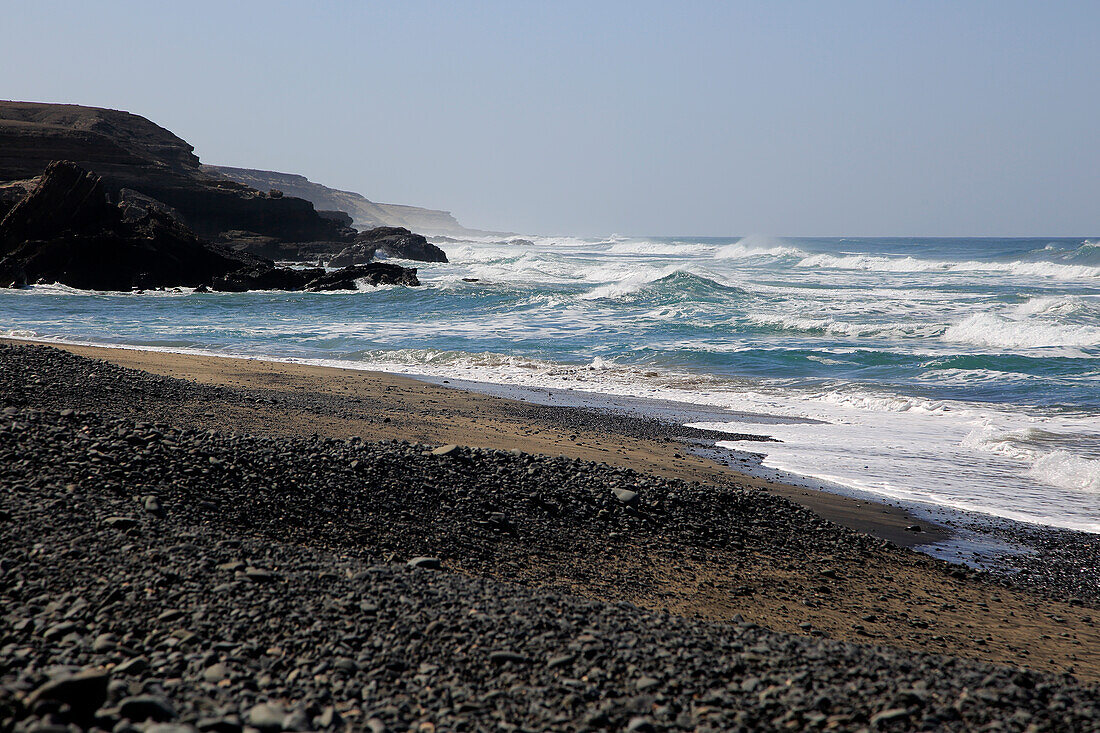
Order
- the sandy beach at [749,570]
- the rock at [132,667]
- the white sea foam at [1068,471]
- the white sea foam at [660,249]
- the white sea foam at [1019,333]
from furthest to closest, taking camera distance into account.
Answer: the white sea foam at [660,249] → the white sea foam at [1019,333] → the white sea foam at [1068,471] → the sandy beach at [749,570] → the rock at [132,667]

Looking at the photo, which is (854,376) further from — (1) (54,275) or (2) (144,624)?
(1) (54,275)

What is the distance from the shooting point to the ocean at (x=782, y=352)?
7.42m

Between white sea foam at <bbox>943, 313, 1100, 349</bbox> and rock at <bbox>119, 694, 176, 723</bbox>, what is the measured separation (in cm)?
1778

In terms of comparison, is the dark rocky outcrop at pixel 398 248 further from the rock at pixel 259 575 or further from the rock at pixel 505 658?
the rock at pixel 505 658

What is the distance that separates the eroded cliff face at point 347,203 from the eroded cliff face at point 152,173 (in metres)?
48.2

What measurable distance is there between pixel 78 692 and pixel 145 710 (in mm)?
212

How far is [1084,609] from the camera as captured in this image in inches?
170

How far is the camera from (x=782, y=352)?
49.1ft

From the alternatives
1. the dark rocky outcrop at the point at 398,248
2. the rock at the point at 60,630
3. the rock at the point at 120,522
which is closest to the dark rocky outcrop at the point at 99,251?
the dark rocky outcrop at the point at 398,248

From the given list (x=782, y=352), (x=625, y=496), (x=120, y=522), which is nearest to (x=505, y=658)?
(x=120, y=522)

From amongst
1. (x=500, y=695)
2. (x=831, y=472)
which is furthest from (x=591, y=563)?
(x=831, y=472)

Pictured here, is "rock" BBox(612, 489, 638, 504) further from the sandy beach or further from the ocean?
the ocean

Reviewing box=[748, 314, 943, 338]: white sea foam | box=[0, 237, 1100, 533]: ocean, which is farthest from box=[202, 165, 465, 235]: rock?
box=[748, 314, 943, 338]: white sea foam

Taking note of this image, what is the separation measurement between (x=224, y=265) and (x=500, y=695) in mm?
31957
